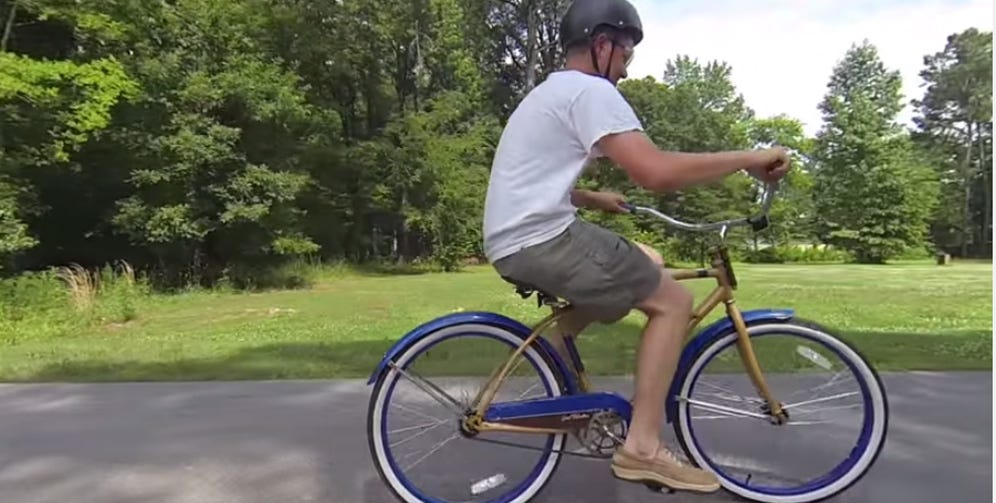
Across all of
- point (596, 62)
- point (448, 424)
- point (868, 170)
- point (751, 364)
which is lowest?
point (448, 424)

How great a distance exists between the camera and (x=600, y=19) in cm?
259

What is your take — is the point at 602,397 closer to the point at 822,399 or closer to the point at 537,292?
the point at 537,292

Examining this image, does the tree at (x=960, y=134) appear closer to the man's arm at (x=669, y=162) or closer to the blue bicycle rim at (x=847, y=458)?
the blue bicycle rim at (x=847, y=458)

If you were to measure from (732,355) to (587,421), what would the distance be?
572mm

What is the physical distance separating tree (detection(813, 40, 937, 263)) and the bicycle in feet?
136

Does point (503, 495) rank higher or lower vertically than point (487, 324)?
lower

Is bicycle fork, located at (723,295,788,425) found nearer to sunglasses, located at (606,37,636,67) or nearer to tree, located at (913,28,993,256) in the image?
sunglasses, located at (606,37,636,67)

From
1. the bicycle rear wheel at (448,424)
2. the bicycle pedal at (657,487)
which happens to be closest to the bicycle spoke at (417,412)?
the bicycle rear wheel at (448,424)

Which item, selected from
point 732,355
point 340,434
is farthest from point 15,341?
point 732,355

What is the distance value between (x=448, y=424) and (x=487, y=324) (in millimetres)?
413

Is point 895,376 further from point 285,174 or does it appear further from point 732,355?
point 285,174

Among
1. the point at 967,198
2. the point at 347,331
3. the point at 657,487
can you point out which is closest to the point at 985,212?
the point at 967,198

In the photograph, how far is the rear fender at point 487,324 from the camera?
273 centimetres

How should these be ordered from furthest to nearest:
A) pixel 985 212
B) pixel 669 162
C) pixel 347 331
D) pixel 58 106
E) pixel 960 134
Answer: pixel 960 134 < pixel 985 212 < pixel 58 106 < pixel 347 331 < pixel 669 162
